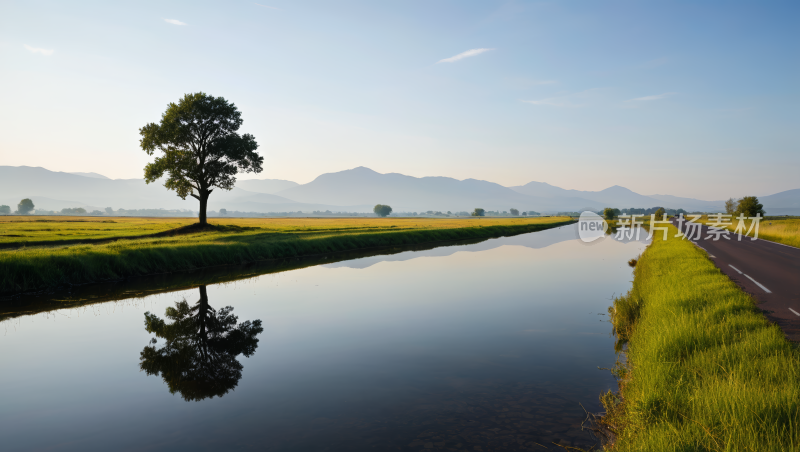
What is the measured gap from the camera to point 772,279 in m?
16.7

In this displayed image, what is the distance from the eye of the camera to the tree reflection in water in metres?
9.56

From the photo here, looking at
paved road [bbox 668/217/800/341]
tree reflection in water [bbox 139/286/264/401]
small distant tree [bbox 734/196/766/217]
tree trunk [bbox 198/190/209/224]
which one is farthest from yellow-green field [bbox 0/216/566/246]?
small distant tree [bbox 734/196/766/217]

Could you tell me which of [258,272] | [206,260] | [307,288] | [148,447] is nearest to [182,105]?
[206,260]

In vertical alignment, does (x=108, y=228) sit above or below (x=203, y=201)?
below

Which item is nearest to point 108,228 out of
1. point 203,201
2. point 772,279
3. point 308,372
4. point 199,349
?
point 203,201

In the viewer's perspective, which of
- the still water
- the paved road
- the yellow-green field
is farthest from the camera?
the yellow-green field

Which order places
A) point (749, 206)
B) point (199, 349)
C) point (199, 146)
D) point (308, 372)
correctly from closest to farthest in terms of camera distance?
point (308, 372), point (199, 349), point (199, 146), point (749, 206)

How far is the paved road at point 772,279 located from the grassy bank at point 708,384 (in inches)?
27.7

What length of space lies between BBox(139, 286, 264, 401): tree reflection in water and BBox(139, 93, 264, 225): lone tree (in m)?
30.4

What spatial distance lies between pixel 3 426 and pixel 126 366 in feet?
10.1

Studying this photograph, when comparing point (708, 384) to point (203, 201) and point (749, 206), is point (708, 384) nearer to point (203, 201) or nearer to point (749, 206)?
point (203, 201)

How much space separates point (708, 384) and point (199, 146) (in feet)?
156

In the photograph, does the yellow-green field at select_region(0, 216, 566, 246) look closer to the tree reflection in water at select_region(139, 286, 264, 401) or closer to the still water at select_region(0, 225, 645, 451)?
the tree reflection in water at select_region(139, 286, 264, 401)

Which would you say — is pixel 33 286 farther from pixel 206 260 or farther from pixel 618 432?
pixel 618 432
